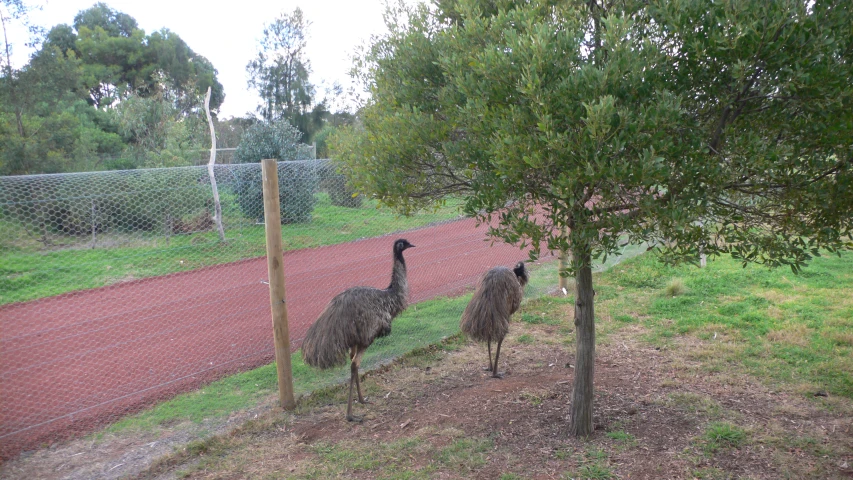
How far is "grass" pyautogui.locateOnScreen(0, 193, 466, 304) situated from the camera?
5316 mm

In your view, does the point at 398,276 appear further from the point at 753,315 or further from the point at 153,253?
the point at 753,315

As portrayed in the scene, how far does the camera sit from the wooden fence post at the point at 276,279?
5.33 metres

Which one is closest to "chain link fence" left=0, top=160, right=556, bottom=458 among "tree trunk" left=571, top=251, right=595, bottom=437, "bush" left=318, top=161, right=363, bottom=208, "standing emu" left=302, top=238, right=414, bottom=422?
"bush" left=318, top=161, right=363, bottom=208

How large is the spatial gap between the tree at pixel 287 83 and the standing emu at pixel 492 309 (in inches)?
879

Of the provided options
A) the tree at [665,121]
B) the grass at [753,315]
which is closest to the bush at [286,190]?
the tree at [665,121]

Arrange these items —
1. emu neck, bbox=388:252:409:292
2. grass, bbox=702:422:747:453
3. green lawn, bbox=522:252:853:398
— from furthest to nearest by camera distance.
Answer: green lawn, bbox=522:252:853:398 < emu neck, bbox=388:252:409:292 < grass, bbox=702:422:747:453

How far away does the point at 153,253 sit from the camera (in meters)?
5.80

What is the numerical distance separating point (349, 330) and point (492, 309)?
1522 mm

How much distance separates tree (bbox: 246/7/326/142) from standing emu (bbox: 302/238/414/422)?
22698 mm

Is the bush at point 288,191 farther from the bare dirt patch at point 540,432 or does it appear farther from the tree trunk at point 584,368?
the tree trunk at point 584,368

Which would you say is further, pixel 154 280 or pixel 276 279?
pixel 154 280

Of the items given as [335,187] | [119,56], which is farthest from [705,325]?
[119,56]

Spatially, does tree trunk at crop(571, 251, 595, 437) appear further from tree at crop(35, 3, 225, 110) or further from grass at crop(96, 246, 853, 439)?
tree at crop(35, 3, 225, 110)

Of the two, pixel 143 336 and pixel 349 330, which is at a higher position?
pixel 349 330
